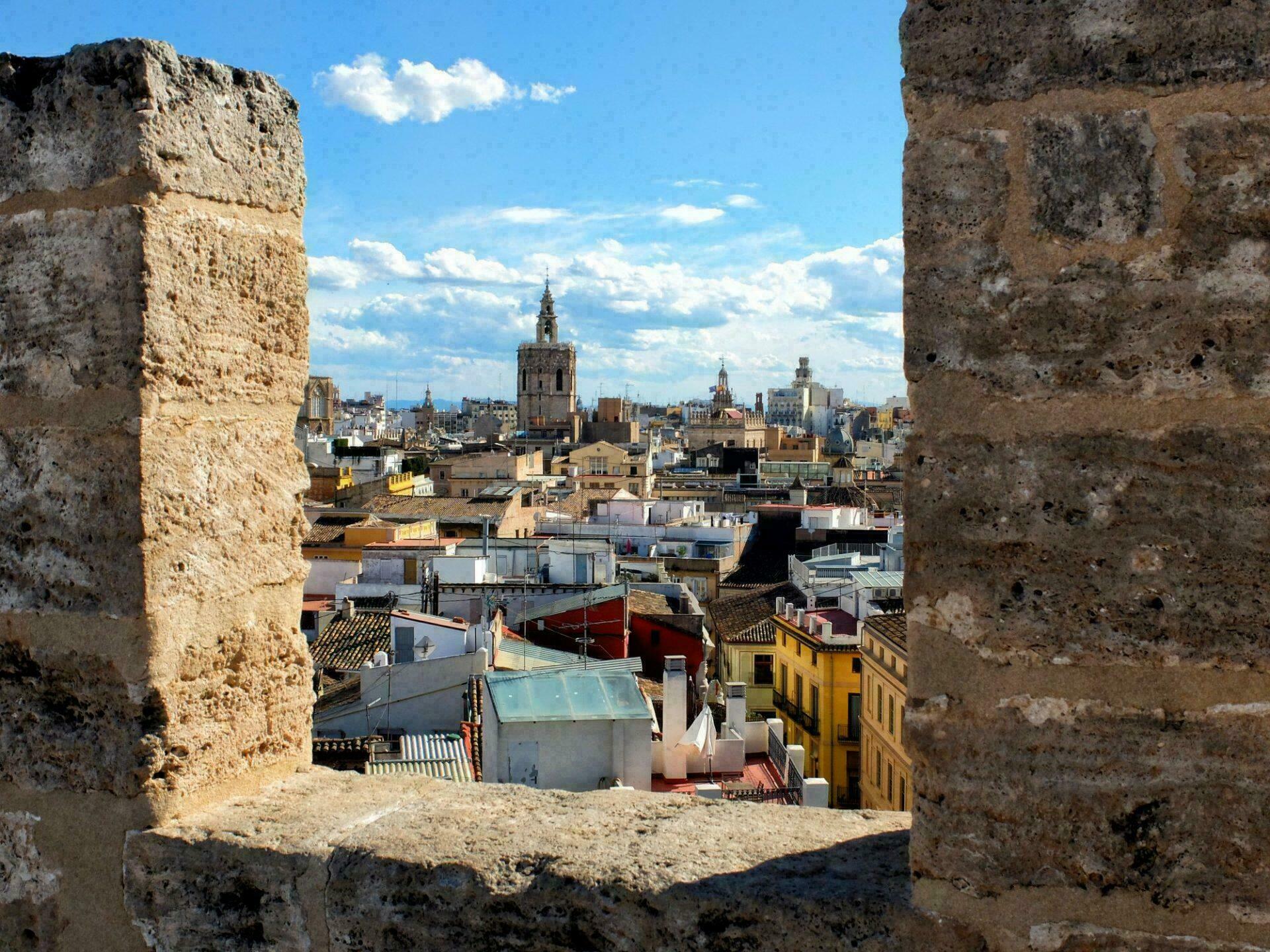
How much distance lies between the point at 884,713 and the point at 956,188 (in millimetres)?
16944

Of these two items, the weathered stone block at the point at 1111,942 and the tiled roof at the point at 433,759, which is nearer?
the weathered stone block at the point at 1111,942

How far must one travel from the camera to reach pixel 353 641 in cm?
1655

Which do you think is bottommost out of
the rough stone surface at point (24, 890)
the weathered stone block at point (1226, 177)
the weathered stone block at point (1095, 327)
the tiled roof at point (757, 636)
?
the tiled roof at point (757, 636)

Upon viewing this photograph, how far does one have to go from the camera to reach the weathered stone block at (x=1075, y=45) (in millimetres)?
1844

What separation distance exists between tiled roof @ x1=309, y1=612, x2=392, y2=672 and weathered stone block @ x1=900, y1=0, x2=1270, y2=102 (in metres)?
13.9

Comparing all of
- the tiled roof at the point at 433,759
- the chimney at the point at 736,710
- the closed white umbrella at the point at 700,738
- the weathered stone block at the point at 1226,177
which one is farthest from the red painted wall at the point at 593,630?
the weathered stone block at the point at 1226,177

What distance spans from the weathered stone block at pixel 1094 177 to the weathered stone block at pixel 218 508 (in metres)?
1.65

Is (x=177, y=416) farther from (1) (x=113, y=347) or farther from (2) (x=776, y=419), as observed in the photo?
(2) (x=776, y=419)

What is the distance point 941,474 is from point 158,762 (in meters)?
1.59

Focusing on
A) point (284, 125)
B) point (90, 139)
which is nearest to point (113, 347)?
point (90, 139)

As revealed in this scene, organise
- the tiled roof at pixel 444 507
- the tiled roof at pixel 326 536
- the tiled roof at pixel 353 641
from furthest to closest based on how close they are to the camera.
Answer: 1. the tiled roof at pixel 444 507
2. the tiled roof at pixel 326 536
3. the tiled roof at pixel 353 641

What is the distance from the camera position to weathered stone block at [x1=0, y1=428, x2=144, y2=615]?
2443 millimetres

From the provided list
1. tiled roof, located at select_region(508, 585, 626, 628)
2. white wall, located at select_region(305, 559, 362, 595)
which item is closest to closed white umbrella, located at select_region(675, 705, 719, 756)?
tiled roof, located at select_region(508, 585, 626, 628)

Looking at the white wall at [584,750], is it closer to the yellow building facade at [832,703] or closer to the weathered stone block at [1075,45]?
the weathered stone block at [1075,45]
